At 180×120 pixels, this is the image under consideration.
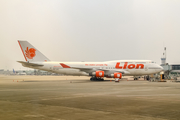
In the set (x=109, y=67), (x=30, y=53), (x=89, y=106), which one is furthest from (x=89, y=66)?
(x=89, y=106)

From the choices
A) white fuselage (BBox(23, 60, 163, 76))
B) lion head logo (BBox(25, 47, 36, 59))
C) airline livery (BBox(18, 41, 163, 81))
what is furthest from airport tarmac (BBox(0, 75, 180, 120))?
lion head logo (BBox(25, 47, 36, 59))

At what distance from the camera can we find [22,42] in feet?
165

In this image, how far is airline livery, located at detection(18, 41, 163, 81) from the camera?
1963 inches

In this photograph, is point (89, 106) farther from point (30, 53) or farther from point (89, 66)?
point (30, 53)

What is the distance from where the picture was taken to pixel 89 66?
5166 centimetres

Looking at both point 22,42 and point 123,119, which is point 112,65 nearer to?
point 22,42

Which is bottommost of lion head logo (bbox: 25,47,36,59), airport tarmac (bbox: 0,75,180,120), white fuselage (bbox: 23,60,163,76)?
airport tarmac (bbox: 0,75,180,120)

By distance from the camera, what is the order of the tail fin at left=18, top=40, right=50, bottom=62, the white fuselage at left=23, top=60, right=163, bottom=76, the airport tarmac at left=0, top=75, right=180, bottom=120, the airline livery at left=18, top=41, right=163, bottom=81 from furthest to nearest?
the tail fin at left=18, top=40, right=50, bottom=62
the white fuselage at left=23, top=60, right=163, bottom=76
the airline livery at left=18, top=41, right=163, bottom=81
the airport tarmac at left=0, top=75, right=180, bottom=120

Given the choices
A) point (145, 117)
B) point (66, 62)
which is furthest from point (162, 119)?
point (66, 62)

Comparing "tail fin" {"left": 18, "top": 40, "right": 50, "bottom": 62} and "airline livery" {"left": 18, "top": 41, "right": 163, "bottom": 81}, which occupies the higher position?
"tail fin" {"left": 18, "top": 40, "right": 50, "bottom": 62}

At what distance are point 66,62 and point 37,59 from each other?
729 centimetres

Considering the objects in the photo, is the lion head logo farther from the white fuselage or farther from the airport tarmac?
the airport tarmac

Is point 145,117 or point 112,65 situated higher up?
point 112,65

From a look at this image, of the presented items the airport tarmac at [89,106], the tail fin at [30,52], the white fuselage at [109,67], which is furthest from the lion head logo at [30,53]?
the airport tarmac at [89,106]
